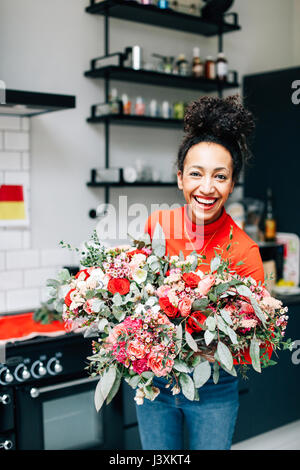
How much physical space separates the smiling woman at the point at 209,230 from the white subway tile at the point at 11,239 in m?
1.47

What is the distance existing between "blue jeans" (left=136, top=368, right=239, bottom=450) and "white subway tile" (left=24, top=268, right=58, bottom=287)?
4.95 feet

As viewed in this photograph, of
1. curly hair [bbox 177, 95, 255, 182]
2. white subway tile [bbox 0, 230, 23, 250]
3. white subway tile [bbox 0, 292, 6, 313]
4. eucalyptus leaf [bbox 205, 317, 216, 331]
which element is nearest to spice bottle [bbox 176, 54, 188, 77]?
white subway tile [bbox 0, 230, 23, 250]

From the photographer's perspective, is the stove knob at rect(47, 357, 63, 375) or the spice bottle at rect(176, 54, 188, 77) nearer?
the stove knob at rect(47, 357, 63, 375)

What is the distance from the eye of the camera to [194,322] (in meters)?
1.53

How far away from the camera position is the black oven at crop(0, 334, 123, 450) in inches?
97.7

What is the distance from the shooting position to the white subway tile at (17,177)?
2.99 metres

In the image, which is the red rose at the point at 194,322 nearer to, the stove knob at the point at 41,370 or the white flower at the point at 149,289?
the white flower at the point at 149,289

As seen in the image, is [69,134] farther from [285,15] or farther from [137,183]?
[285,15]

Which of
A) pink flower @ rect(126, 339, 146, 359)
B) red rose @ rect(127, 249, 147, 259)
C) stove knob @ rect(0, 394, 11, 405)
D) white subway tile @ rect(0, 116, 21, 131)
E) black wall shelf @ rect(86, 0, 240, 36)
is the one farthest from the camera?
black wall shelf @ rect(86, 0, 240, 36)

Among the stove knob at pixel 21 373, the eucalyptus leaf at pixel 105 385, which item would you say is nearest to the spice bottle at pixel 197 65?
the stove knob at pixel 21 373

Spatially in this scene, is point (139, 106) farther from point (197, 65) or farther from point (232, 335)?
point (232, 335)

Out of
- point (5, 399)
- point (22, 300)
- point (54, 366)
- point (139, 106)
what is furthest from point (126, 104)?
point (5, 399)

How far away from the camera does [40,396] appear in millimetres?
Answer: 2561

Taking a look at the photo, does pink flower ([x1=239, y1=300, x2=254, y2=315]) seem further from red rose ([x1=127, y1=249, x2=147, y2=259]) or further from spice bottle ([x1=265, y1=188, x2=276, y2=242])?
spice bottle ([x1=265, y1=188, x2=276, y2=242])
